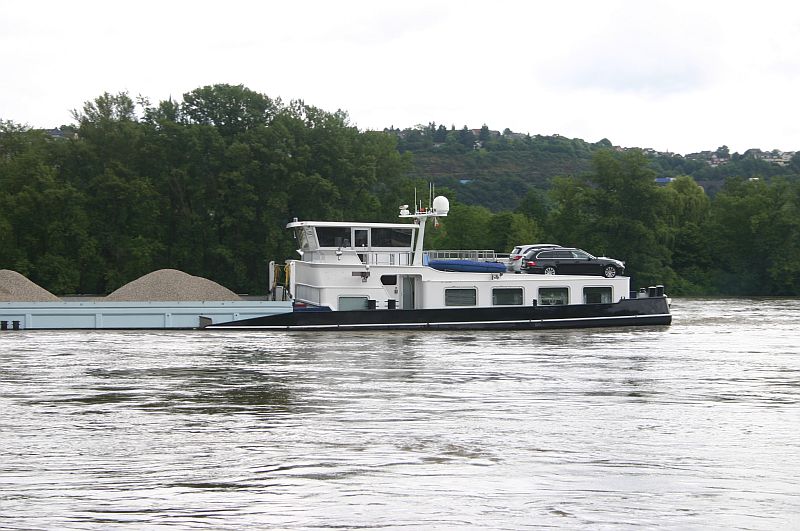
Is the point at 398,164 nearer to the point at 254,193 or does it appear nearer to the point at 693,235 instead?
the point at 254,193

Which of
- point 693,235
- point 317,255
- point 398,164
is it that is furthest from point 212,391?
point 693,235

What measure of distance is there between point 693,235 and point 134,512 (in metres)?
76.6

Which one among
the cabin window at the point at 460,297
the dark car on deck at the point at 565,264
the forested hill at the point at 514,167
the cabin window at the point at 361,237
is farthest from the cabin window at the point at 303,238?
the forested hill at the point at 514,167

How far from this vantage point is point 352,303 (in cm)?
3703

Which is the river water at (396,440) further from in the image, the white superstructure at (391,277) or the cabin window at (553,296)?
the cabin window at (553,296)

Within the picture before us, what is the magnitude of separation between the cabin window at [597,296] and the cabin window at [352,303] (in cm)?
846

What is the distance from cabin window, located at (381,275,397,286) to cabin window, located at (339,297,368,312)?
97 cm

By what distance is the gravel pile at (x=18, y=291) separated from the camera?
37.8 meters

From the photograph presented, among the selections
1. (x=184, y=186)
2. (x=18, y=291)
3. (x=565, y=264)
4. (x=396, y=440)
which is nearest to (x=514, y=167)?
(x=184, y=186)

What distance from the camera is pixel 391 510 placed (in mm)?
11188

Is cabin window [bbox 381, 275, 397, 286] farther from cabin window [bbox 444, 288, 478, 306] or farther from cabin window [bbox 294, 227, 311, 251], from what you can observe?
cabin window [bbox 294, 227, 311, 251]

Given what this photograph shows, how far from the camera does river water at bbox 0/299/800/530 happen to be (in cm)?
1120

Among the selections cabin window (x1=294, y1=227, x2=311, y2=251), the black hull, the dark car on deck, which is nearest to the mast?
the black hull

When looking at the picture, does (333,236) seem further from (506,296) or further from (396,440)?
(396,440)
